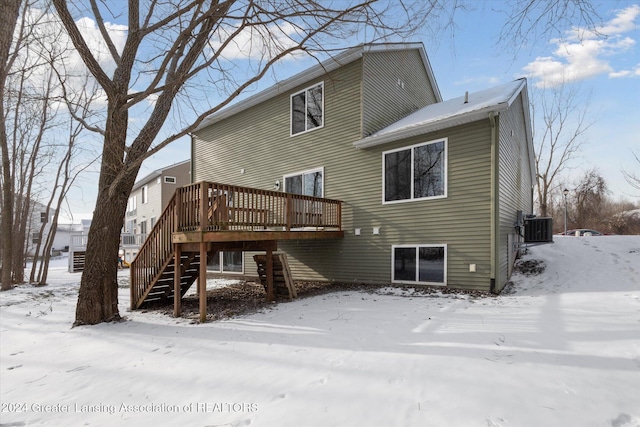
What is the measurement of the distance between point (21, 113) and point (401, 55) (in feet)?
43.8

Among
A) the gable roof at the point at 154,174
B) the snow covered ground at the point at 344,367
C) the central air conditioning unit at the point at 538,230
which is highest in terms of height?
the gable roof at the point at 154,174

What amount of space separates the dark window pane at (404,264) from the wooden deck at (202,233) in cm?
194

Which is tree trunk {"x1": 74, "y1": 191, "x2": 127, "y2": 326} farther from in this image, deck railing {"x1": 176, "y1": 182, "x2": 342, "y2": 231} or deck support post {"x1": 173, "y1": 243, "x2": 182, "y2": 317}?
deck railing {"x1": 176, "y1": 182, "x2": 342, "y2": 231}

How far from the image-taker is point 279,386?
3119 mm

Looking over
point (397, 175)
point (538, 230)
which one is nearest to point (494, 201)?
point (397, 175)

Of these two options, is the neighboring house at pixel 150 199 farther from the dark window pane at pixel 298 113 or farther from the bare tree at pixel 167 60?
the bare tree at pixel 167 60

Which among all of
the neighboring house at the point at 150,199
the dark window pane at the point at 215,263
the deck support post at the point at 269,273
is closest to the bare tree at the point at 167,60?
the deck support post at the point at 269,273

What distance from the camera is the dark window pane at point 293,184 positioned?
436 inches

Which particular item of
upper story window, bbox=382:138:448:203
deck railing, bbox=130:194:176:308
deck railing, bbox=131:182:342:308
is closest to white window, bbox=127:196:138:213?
deck railing, bbox=130:194:176:308

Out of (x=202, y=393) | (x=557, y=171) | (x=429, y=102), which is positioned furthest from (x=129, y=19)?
(x=557, y=171)

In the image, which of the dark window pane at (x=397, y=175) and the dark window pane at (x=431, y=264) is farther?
the dark window pane at (x=397, y=175)

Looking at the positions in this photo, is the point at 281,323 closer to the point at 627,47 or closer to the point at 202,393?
the point at 202,393

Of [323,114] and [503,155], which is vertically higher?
[323,114]

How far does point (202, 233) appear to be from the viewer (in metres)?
6.01
